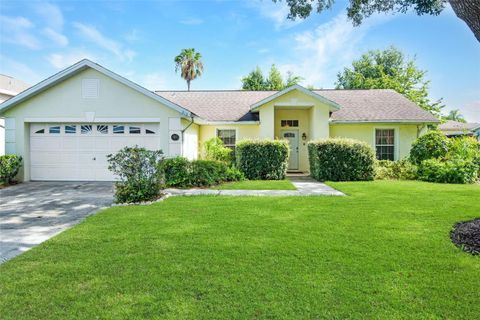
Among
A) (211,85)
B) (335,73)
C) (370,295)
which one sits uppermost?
(335,73)

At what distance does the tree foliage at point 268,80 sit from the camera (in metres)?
35.6

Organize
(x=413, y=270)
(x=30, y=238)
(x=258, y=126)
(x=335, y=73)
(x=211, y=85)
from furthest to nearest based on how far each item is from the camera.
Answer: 1. (x=335, y=73)
2. (x=211, y=85)
3. (x=258, y=126)
4. (x=30, y=238)
5. (x=413, y=270)

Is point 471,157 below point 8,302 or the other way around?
the other way around

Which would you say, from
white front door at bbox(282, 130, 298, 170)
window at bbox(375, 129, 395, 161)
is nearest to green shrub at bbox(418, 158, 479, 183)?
window at bbox(375, 129, 395, 161)

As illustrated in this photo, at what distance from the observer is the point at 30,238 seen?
203 inches

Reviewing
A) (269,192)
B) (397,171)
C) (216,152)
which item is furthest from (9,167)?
(397,171)

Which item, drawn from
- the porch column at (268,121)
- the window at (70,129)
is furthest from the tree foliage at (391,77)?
the window at (70,129)

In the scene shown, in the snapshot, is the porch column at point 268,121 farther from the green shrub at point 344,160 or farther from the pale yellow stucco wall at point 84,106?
the pale yellow stucco wall at point 84,106

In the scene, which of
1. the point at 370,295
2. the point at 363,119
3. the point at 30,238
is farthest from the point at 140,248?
the point at 363,119

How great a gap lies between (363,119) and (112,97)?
12.4 meters

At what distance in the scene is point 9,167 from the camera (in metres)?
11.3

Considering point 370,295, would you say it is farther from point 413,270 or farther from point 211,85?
point 211,85

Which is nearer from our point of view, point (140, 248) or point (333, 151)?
point (140, 248)

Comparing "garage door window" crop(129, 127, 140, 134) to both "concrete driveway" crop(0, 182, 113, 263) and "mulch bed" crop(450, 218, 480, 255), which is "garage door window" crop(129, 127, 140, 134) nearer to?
"concrete driveway" crop(0, 182, 113, 263)
